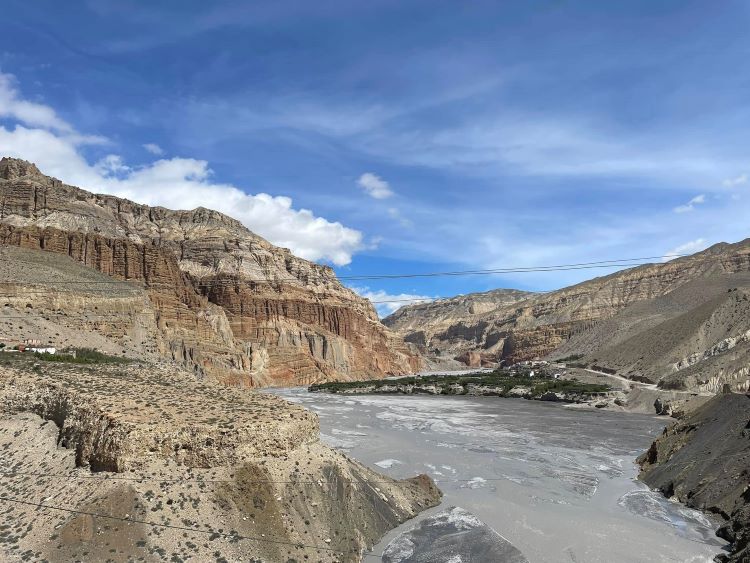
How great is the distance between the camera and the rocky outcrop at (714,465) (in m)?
19.4

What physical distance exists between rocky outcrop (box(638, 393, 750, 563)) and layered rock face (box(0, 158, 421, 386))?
192 feet

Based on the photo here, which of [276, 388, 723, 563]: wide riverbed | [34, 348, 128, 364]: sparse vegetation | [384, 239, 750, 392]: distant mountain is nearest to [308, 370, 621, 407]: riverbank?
[384, 239, 750, 392]: distant mountain

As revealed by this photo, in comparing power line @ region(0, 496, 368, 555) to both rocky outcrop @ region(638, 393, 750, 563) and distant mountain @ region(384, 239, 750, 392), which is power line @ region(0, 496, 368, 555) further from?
distant mountain @ region(384, 239, 750, 392)

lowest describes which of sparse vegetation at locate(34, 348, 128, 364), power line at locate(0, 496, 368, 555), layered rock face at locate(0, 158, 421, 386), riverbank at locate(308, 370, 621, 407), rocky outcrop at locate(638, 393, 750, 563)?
riverbank at locate(308, 370, 621, 407)

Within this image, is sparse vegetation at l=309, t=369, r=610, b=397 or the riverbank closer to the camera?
the riverbank

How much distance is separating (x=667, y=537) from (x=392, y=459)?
16.3m

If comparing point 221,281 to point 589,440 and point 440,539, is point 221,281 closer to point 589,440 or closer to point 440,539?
point 589,440

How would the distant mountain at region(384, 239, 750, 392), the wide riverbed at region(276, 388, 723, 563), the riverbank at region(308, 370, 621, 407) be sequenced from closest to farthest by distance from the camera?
the wide riverbed at region(276, 388, 723, 563) < the distant mountain at region(384, 239, 750, 392) < the riverbank at region(308, 370, 621, 407)

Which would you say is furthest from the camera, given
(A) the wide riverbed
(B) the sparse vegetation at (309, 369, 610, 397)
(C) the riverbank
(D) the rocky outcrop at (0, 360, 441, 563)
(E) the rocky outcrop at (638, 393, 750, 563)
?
(B) the sparse vegetation at (309, 369, 610, 397)

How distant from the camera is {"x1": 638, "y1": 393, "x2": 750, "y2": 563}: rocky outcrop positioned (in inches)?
765

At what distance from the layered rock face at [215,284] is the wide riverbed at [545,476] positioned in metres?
40.6

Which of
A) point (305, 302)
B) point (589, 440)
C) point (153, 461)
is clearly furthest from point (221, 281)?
point (153, 461)

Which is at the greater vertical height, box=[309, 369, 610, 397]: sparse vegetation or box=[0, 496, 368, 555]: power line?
box=[0, 496, 368, 555]: power line

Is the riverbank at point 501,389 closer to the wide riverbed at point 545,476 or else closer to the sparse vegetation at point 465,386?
the sparse vegetation at point 465,386
